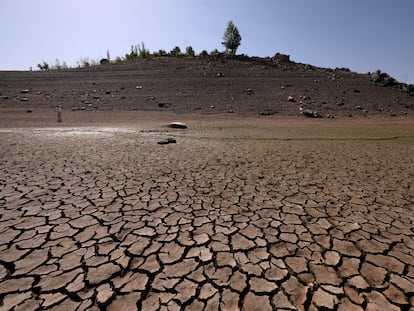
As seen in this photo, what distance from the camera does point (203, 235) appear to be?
2.79 m

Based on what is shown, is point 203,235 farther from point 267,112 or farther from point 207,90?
point 207,90

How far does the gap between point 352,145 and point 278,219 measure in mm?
6313

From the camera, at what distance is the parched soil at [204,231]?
6.51 feet

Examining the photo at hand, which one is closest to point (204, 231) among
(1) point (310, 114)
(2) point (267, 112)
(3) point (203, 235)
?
(3) point (203, 235)

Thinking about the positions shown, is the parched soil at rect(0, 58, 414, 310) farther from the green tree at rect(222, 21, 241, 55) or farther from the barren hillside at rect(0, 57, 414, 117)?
the green tree at rect(222, 21, 241, 55)

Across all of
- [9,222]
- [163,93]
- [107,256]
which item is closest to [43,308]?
[107,256]

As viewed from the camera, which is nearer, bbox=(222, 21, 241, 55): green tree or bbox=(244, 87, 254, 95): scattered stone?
bbox=(244, 87, 254, 95): scattered stone

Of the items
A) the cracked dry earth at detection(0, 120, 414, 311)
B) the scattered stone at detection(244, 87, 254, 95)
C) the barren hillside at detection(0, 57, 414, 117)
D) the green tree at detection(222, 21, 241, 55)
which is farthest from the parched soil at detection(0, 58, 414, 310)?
the green tree at detection(222, 21, 241, 55)

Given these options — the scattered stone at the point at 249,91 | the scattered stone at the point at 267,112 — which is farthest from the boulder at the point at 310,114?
the scattered stone at the point at 249,91

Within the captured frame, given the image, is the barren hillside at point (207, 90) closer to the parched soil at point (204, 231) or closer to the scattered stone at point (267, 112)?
the scattered stone at point (267, 112)

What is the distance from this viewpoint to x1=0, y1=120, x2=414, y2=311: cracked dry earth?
1976 mm

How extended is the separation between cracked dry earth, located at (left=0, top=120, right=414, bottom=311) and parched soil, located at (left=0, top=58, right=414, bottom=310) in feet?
0.05

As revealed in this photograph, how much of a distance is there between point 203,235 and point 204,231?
0.27ft

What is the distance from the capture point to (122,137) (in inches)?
344
